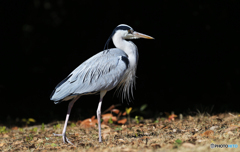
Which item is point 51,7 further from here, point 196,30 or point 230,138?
point 230,138

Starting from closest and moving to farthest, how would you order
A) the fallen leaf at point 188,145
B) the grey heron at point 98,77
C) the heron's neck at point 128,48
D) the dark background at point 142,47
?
the fallen leaf at point 188,145 < the grey heron at point 98,77 < the heron's neck at point 128,48 < the dark background at point 142,47

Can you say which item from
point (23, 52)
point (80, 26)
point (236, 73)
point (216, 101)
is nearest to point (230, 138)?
point (216, 101)

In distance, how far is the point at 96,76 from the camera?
4855 mm

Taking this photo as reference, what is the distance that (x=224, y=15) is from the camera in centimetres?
783

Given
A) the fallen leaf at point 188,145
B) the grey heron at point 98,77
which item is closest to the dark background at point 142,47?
the grey heron at point 98,77

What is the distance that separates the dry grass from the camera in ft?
11.4

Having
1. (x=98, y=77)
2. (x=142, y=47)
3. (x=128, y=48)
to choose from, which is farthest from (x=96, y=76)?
(x=142, y=47)

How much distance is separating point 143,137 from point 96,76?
50.9 inches

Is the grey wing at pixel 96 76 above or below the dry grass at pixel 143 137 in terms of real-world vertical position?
above

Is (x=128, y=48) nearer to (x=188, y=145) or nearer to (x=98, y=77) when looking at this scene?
(x=98, y=77)

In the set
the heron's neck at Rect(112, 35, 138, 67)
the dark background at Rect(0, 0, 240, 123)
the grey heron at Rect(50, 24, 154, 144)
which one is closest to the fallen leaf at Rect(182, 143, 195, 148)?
the grey heron at Rect(50, 24, 154, 144)

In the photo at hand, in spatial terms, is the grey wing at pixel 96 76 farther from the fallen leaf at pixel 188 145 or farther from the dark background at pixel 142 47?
the dark background at pixel 142 47

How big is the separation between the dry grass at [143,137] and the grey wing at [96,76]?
730 mm

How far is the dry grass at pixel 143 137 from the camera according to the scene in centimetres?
347
